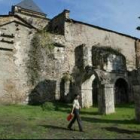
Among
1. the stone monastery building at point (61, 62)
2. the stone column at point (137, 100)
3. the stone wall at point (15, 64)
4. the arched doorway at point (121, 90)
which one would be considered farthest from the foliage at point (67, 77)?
the stone column at point (137, 100)

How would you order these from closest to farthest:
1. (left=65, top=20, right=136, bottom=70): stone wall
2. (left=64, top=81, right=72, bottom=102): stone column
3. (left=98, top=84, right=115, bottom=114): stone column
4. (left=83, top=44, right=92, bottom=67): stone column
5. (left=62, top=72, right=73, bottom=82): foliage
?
(left=98, top=84, right=115, bottom=114): stone column
(left=64, top=81, right=72, bottom=102): stone column
(left=62, top=72, right=73, bottom=82): foliage
(left=83, top=44, right=92, bottom=67): stone column
(left=65, top=20, right=136, bottom=70): stone wall

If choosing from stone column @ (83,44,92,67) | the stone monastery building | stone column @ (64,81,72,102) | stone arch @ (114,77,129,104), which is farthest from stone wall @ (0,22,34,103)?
stone arch @ (114,77,129,104)

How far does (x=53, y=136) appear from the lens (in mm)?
10875

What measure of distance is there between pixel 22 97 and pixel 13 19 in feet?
24.2

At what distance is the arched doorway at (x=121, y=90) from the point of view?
102 feet

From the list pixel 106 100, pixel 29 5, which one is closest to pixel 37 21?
pixel 29 5

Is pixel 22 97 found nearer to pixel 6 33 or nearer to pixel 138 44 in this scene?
pixel 6 33

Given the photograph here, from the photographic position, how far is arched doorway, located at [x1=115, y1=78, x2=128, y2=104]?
102 ft

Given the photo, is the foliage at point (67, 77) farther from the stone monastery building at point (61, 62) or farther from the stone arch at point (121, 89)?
the stone arch at point (121, 89)

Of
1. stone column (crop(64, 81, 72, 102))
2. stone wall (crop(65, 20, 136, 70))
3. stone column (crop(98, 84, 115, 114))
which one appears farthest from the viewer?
stone wall (crop(65, 20, 136, 70))

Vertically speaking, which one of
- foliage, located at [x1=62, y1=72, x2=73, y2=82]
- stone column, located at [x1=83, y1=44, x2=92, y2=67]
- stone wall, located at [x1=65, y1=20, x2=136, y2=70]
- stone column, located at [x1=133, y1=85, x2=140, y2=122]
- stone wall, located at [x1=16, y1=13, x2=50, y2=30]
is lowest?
stone column, located at [x1=133, y1=85, x2=140, y2=122]

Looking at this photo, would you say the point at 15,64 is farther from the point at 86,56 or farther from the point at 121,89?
the point at 121,89

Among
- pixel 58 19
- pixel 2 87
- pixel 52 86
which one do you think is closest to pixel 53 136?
pixel 2 87

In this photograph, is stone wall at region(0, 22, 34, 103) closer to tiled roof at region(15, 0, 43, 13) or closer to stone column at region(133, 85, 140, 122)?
stone column at region(133, 85, 140, 122)
